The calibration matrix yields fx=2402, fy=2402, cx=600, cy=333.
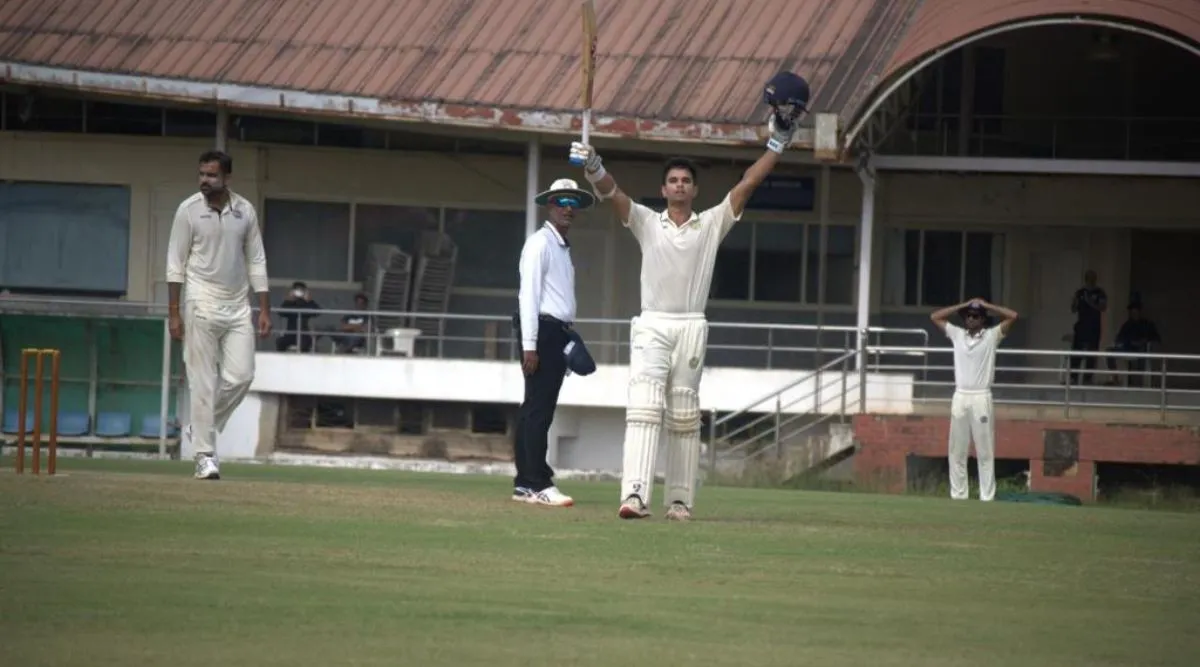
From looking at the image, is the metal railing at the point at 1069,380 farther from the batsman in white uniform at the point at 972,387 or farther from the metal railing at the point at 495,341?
the batsman in white uniform at the point at 972,387

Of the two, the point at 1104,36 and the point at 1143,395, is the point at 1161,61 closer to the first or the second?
the point at 1104,36

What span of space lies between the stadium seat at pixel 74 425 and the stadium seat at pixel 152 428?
729mm

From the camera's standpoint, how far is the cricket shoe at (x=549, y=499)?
14430 mm

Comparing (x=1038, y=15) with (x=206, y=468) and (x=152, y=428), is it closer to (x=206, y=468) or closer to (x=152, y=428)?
(x=152, y=428)

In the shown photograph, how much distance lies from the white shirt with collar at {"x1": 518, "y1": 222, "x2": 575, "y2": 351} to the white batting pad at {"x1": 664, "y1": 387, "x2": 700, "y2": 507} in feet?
4.75

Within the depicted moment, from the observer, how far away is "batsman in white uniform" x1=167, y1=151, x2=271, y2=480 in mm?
15664

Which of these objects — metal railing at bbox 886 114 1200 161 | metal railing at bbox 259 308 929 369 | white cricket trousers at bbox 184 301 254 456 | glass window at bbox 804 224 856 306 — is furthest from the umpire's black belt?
glass window at bbox 804 224 856 306

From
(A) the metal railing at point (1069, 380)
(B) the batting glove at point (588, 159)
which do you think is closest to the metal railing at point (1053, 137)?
(A) the metal railing at point (1069, 380)

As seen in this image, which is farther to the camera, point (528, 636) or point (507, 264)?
point (507, 264)

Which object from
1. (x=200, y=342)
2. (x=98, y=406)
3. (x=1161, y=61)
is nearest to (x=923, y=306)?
(x=1161, y=61)

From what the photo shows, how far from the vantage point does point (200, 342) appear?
15703mm

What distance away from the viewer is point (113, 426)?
30.7m

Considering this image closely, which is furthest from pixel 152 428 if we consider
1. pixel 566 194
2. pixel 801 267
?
pixel 566 194

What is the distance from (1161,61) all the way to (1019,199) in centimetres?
283
